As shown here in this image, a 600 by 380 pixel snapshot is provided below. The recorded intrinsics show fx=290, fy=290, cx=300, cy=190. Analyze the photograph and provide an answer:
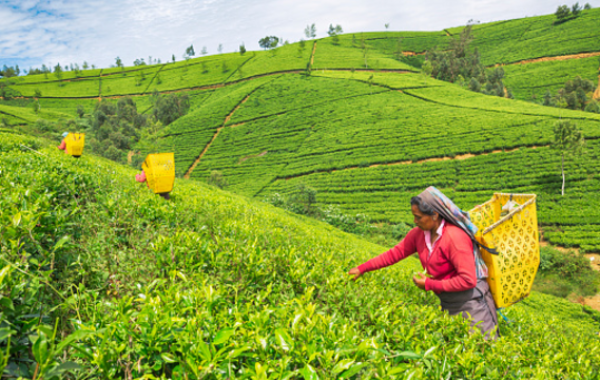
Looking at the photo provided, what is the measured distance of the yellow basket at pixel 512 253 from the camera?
2773 millimetres

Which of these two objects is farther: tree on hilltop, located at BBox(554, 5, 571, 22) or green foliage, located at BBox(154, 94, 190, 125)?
tree on hilltop, located at BBox(554, 5, 571, 22)

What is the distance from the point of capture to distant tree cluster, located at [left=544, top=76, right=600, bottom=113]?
171 feet

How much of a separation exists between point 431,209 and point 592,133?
44366 millimetres

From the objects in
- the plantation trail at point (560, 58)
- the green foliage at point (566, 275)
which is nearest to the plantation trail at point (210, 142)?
the green foliage at point (566, 275)

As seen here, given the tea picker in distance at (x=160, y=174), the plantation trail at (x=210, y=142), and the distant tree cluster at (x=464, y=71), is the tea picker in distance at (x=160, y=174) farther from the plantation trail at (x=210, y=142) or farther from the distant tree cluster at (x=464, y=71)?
the distant tree cluster at (x=464, y=71)

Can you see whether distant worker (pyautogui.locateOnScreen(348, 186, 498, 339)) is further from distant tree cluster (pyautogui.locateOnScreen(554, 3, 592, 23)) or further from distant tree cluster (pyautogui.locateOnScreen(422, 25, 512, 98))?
distant tree cluster (pyautogui.locateOnScreen(554, 3, 592, 23))

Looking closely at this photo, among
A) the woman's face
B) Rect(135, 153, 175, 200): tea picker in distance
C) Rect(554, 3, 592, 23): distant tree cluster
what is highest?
Rect(554, 3, 592, 23): distant tree cluster

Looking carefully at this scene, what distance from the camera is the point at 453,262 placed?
267cm

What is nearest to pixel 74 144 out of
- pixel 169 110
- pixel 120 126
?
pixel 120 126

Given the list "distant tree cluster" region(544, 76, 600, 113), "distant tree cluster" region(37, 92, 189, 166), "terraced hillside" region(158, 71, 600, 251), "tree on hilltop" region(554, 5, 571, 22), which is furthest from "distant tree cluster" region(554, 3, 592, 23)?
"distant tree cluster" region(37, 92, 189, 166)

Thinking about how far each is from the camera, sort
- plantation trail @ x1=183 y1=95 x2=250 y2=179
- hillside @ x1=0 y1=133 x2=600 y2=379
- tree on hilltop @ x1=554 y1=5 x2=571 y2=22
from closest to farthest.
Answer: hillside @ x1=0 y1=133 x2=600 y2=379 → plantation trail @ x1=183 y1=95 x2=250 y2=179 → tree on hilltop @ x1=554 y1=5 x2=571 y2=22

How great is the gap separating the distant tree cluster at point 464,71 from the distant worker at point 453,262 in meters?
74.5

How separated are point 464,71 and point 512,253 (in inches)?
3514

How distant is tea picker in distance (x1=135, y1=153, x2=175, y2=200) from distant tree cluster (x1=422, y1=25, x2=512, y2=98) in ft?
245
